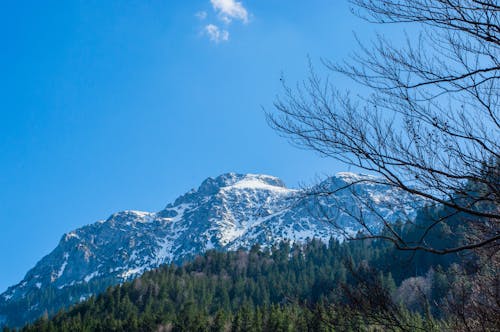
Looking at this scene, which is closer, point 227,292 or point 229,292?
point 227,292

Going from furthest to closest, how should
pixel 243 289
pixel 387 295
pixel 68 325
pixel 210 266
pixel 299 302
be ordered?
pixel 210 266 → pixel 243 289 → pixel 68 325 → pixel 299 302 → pixel 387 295

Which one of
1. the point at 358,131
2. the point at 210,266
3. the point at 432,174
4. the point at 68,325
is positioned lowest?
the point at 432,174

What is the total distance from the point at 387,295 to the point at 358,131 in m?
1.58

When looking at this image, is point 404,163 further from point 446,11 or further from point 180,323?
point 180,323

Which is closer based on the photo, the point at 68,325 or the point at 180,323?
the point at 180,323

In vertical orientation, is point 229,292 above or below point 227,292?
above

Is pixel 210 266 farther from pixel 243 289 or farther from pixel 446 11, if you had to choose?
pixel 446 11

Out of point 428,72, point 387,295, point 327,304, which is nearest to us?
point 428,72

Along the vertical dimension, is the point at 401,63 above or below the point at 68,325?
below

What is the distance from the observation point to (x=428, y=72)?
3623 millimetres

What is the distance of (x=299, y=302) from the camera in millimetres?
A: 4398

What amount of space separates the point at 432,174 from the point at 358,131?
67 centimetres

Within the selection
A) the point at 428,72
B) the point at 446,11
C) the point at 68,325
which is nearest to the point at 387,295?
the point at 428,72

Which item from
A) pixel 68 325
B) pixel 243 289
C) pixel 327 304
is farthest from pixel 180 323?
pixel 327 304
